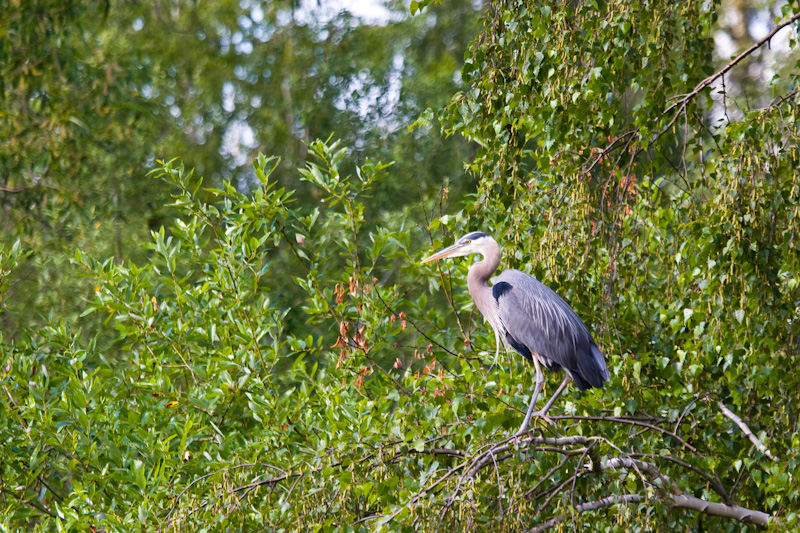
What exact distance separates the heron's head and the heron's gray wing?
0.25 meters

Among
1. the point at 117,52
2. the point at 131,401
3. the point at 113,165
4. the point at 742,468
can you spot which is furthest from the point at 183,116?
the point at 742,468

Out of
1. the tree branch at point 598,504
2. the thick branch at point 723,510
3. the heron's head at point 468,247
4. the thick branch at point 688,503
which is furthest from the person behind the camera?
the heron's head at point 468,247

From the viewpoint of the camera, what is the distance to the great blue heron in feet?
13.8

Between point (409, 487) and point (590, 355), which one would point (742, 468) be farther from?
point (409, 487)

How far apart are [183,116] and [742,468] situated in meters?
11.4

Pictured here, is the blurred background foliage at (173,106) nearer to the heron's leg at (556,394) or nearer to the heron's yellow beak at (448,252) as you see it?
the heron's yellow beak at (448,252)

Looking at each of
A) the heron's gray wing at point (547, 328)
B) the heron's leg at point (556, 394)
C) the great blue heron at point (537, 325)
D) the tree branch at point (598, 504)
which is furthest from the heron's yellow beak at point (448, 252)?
the tree branch at point (598, 504)

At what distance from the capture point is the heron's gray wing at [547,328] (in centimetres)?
420

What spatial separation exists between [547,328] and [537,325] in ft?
0.17

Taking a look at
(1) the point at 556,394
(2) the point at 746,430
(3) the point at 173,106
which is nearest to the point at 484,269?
(1) the point at 556,394

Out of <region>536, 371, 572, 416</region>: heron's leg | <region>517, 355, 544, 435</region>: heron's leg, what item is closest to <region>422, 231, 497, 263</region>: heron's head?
<region>517, 355, 544, 435</region>: heron's leg

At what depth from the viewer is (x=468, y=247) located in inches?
189

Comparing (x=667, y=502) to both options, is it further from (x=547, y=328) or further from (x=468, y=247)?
(x=468, y=247)

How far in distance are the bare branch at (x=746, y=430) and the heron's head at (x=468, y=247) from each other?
4.31 ft
